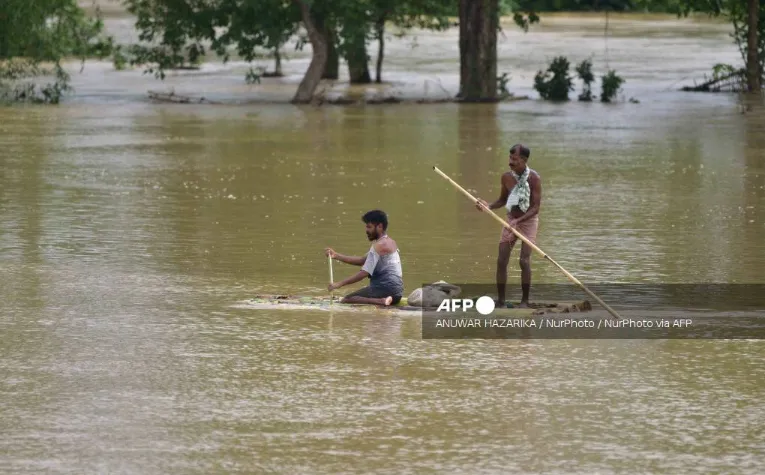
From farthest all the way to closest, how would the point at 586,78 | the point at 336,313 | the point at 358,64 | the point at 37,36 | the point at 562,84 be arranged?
the point at 358,64 → the point at 562,84 → the point at 586,78 → the point at 37,36 → the point at 336,313

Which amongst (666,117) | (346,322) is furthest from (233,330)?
(666,117)

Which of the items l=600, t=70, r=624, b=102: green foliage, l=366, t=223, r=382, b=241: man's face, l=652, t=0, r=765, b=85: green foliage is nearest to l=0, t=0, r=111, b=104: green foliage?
l=600, t=70, r=624, b=102: green foliage

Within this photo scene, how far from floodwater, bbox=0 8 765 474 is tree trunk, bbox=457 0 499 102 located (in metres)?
8.28

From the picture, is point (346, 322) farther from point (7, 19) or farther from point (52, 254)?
point (7, 19)

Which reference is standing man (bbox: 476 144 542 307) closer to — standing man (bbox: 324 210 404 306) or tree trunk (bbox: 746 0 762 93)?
standing man (bbox: 324 210 404 306)

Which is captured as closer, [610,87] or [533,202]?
[533,202]

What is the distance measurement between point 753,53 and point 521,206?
28.6 m

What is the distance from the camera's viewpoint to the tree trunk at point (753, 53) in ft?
127

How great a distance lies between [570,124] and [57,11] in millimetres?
12458

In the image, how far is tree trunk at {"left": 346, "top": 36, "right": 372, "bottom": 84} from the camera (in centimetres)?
3922

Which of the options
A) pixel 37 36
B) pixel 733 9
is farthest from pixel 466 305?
pixel 733 9

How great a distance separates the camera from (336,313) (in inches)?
474

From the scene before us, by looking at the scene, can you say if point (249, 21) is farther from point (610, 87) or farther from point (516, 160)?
point (516, 160)

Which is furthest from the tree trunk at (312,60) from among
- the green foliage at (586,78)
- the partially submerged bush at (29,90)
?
the green foliage at (586,78)
